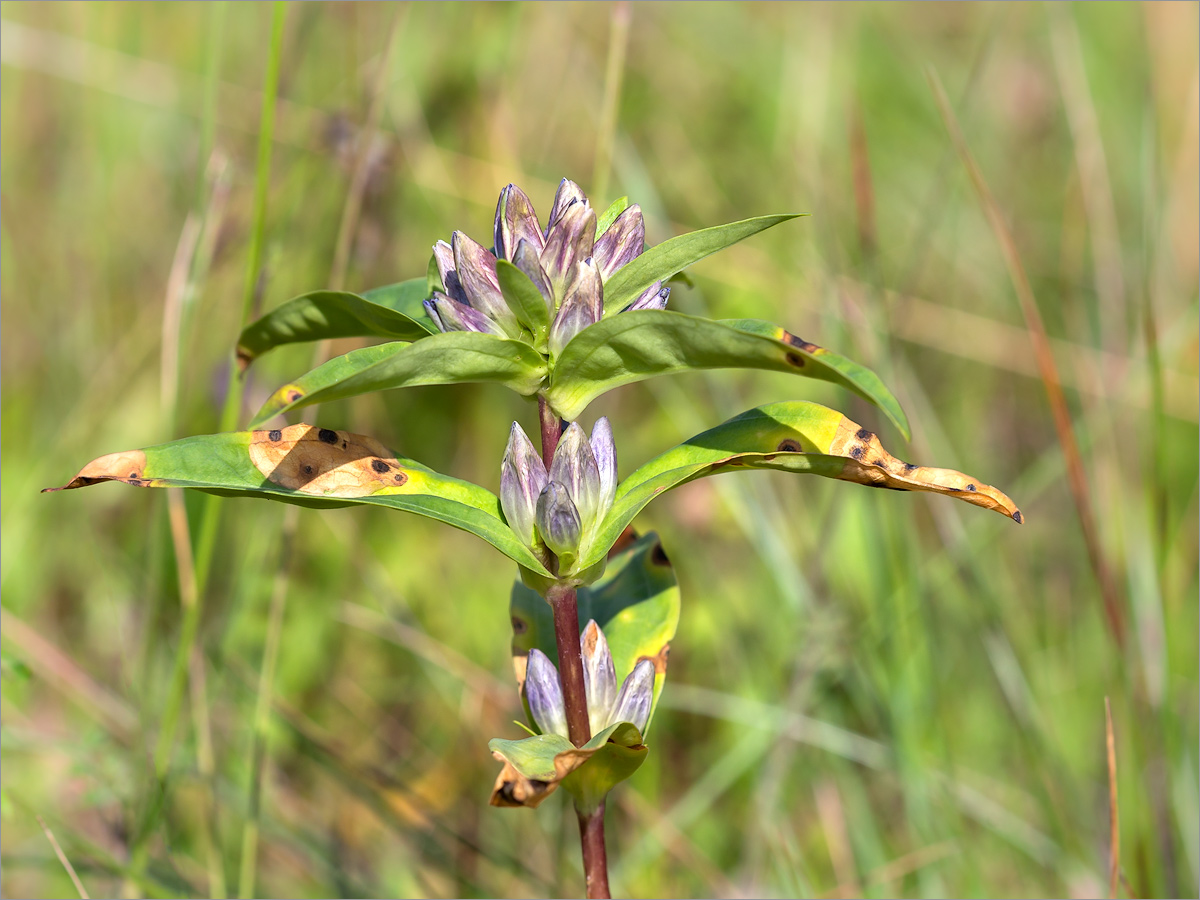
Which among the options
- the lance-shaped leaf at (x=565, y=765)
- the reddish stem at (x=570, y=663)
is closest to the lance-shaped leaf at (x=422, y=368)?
the reddish stem at (x=570, y=663)

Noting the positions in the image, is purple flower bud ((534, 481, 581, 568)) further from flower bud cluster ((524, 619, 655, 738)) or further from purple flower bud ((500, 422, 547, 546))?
flower bud cluster ((524, 619, 655, 738))

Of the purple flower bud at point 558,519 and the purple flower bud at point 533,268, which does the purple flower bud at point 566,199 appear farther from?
the purple flower bud at point 558,519

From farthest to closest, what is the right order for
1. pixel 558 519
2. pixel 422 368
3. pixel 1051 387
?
pixel 1051 387, pixel 558 519, pixel 422 368

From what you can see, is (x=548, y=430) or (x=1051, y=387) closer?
(x=548, y=430)

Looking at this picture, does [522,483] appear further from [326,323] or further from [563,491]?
[326,323]

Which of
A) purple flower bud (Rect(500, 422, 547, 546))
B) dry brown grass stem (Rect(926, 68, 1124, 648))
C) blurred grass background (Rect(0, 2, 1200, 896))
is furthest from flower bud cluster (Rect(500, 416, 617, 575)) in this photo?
dry brown grass stem (Rect(926, 68, 1124, 648))

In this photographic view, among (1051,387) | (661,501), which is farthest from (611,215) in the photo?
(661,501)
